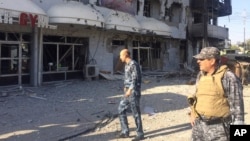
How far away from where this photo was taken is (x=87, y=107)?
36.4 feet

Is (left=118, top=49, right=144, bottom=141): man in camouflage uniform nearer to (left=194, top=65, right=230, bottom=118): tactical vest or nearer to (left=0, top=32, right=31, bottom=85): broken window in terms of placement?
(left=194, top=65, right=230, bottom=118): tactical vest

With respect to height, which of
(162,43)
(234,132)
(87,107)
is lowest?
(87,107)

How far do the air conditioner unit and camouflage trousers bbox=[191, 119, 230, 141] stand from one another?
15877 mm

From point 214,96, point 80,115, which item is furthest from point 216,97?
point 80,115

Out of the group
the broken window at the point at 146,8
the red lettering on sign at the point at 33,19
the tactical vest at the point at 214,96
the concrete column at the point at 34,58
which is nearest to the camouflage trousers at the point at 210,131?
the tactical vest at the point at 214,96

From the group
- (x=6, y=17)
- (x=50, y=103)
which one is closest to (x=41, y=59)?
(x=6, y=17)

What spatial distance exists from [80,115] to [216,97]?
629cm

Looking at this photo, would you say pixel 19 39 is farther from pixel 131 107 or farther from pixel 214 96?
pixel 214 96

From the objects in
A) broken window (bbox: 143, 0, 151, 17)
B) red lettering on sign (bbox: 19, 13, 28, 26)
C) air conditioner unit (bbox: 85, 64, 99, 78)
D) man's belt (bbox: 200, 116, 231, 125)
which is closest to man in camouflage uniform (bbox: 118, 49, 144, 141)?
man's belt (bbox: 200, 116, 231, 125)

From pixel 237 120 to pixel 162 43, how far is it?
24978mm

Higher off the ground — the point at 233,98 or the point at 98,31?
the point at 98,31

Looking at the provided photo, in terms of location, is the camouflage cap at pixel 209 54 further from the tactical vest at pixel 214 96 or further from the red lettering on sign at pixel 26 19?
the red lettering on sign at pixel 26 19

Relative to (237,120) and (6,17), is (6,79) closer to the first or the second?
(6,17)

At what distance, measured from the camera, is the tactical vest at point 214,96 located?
3.95 m
